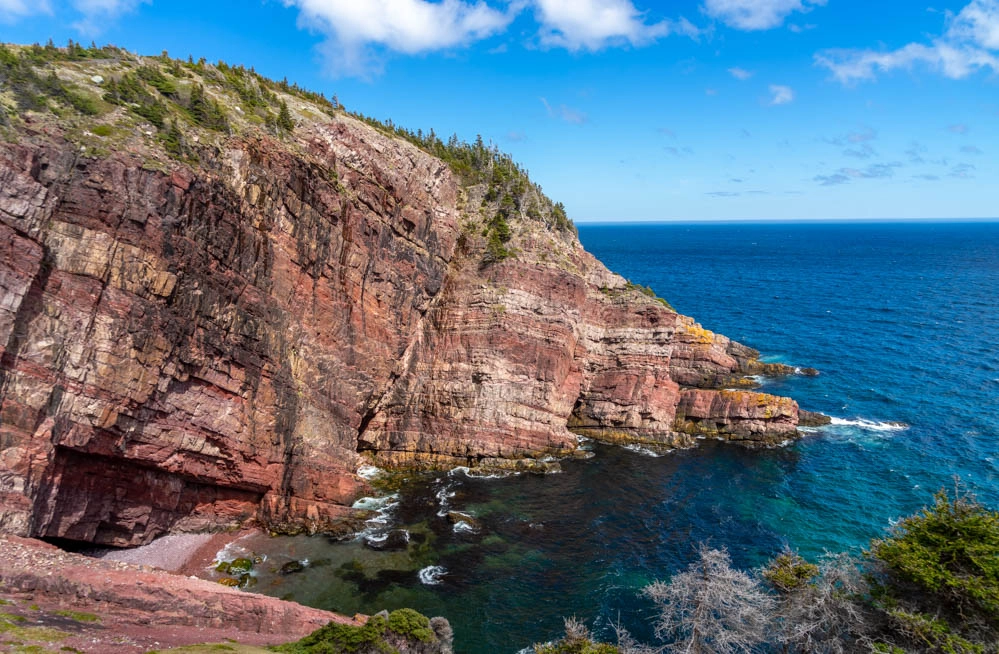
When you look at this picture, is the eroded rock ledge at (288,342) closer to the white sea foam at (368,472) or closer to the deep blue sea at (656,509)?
the white sea foam at (368,472)

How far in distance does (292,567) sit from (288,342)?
1884 cm

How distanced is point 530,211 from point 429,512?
40.5 meters

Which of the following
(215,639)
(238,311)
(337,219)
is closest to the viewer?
(215,639)

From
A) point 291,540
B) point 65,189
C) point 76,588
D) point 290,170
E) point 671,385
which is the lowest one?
point 291,540

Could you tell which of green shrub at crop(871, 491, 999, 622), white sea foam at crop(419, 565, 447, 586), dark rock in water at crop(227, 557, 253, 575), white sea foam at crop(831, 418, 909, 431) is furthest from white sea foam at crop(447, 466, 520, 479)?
white sea foam at crop(831, 418, 909, 431)

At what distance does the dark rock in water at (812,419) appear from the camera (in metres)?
72.2

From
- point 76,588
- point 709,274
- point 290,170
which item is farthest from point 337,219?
point 709,274

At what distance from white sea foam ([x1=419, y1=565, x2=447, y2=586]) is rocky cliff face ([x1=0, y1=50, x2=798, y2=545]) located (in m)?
10.4

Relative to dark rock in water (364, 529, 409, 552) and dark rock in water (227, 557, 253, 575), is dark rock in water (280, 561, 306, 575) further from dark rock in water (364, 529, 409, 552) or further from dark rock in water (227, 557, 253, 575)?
dark rock in water (364, 529, 409, 552)

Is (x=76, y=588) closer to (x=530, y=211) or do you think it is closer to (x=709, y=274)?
(x=530, y=211)

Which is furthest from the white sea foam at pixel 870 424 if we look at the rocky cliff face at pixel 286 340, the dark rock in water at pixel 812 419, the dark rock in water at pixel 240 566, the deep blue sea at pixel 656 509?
the dark rock in water at pixel 240 566

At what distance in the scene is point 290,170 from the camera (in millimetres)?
49750

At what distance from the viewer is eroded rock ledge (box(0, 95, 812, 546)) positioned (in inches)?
1399

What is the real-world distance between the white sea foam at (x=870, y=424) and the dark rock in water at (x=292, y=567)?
66.3 metres
